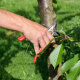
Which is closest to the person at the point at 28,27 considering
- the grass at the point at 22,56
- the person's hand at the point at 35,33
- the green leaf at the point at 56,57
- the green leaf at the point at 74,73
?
the person's hand at the point at 35,33

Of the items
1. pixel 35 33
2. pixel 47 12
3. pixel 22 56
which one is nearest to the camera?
pixel 35 33

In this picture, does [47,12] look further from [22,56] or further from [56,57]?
[22,56]

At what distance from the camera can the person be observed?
1.55 m

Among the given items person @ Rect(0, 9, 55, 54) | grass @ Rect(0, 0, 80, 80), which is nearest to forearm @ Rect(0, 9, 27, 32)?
person @ Rect(0, 9, 55, 54)

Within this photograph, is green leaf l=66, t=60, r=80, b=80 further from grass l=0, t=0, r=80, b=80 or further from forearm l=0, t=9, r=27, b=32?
Answer: grass l=0, t=0, r=80, b=80

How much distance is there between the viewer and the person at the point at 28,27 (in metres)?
1.55

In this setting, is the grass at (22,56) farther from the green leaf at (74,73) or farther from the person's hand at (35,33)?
the green leaf at (74,73)

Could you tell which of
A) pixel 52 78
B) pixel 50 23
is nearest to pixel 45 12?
pixel 50 23

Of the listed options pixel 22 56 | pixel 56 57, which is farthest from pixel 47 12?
pixel 22 56

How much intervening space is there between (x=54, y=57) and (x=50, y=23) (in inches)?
26.1

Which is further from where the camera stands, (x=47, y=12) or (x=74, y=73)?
(x=47, y=12)

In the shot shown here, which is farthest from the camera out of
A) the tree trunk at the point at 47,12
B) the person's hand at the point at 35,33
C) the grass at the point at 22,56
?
the grass at the point at 22,56

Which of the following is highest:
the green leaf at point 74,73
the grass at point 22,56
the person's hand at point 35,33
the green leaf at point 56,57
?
the person's hand at point 35,33

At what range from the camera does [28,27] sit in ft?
5.08
